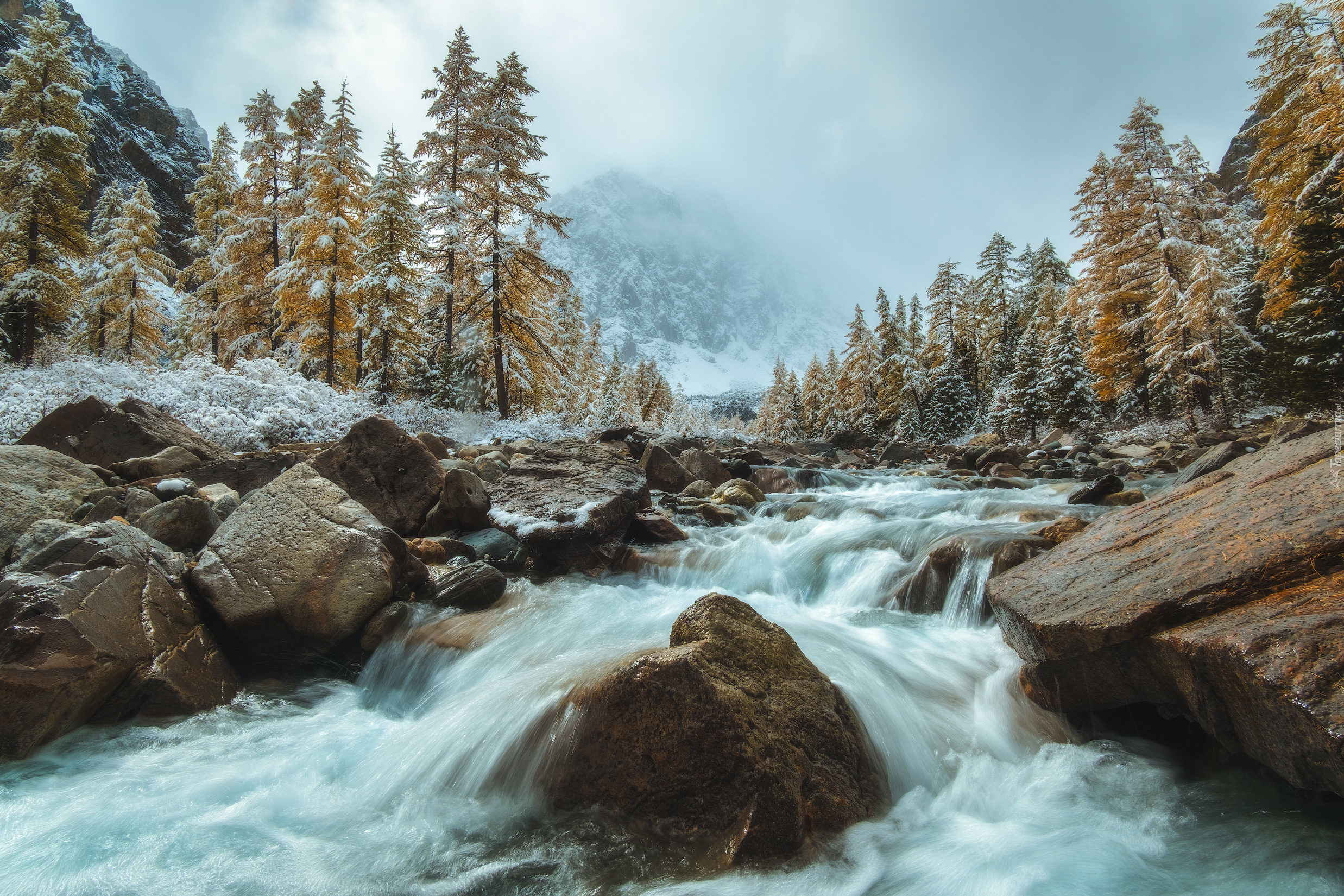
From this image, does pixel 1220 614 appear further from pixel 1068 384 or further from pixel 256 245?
pixel 256 245

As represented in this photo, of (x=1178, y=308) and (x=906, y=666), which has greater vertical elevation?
(x=1178, y=308)

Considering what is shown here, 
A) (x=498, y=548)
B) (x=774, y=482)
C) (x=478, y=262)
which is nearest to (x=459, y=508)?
(x=498, y=548)

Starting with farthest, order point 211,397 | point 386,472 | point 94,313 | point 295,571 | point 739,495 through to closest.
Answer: point 94,313 < point 211,397 < point 739,495 < point 386,472 < point 295,571

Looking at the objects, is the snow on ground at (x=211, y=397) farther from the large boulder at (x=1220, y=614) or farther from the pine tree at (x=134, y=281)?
the large boulder at (x=1220, y=614)

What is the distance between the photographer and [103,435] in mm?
8922

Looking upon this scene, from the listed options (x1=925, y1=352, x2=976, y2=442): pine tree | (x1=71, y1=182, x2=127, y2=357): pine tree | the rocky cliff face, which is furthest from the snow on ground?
the rocky cliff face

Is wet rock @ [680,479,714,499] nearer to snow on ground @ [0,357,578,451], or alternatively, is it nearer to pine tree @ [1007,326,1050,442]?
snow on ground @ [0,357,578,451]

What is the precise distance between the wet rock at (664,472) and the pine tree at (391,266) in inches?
566

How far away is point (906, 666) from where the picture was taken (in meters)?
4.88

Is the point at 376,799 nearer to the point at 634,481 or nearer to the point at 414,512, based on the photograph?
the point at 414,512

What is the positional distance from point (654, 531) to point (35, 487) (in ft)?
23.0

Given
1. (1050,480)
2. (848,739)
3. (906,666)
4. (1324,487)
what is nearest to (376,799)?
(848,739)

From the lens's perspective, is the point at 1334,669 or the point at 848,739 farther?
the point at 848,739

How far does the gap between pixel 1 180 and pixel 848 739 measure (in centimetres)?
3167
